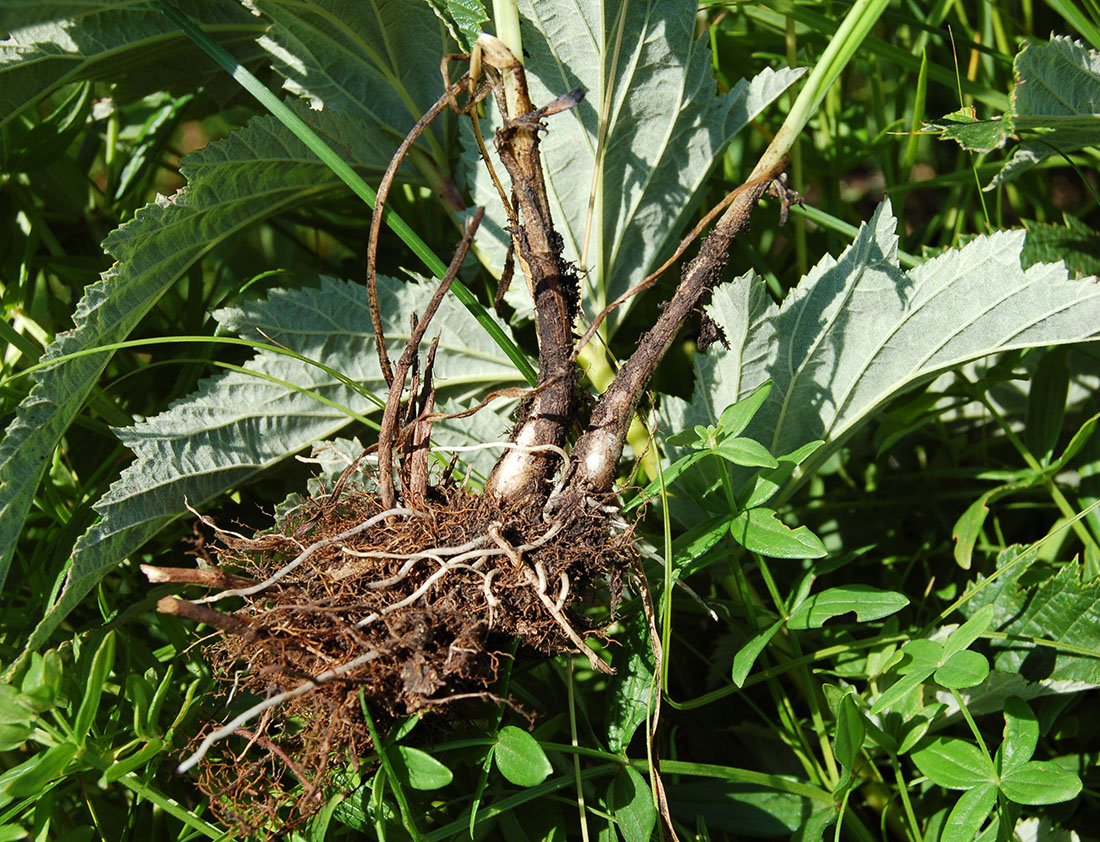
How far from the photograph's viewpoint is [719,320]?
1.21m

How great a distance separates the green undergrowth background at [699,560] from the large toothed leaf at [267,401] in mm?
20

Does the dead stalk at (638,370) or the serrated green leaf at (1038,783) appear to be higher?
the dead stalk at (638,370)

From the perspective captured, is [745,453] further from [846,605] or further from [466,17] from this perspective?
[466,17]

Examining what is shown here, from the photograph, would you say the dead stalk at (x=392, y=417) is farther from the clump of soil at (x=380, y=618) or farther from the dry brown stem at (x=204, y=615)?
the dry brown stem at (x=204, y=615)

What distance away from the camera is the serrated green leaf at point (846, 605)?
1.06m

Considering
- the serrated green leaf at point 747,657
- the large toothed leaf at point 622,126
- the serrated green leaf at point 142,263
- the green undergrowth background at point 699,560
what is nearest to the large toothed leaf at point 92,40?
the green undergrowth background at point 699,560

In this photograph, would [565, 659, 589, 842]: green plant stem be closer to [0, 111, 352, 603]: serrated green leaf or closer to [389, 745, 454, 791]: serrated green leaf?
[389, 745, 454, 791]: serrated green leaf

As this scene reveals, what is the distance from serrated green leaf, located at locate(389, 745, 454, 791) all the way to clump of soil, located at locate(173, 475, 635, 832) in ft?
0.15

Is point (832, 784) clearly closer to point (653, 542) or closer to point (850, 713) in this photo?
point (850, 713)

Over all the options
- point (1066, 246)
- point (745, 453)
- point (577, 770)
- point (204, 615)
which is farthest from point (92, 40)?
point (1066, 246)

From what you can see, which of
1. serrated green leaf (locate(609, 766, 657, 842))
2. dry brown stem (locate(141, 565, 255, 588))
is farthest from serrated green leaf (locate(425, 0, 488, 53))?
serrated green leaf (locate(609, 766, 657, 842))

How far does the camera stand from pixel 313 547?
101 centimetres

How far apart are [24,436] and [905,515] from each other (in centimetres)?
139

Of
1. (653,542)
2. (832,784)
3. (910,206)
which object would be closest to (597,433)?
(653,542)
